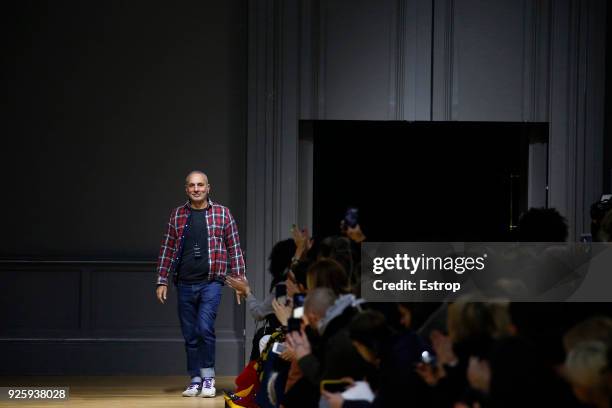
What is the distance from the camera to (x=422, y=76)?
8.07 meters

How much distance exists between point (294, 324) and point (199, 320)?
9.99 ft

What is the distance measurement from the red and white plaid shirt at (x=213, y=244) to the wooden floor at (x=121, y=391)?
76 centimetres

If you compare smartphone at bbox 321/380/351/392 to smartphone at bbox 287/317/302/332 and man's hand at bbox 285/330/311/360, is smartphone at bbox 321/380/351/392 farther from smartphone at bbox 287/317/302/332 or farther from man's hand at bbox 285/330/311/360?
smartphone at bbox 287/317/302/332

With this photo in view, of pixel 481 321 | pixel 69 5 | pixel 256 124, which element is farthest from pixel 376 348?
pixel 69 5

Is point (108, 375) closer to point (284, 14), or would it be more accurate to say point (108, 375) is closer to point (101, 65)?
point (101, 65)

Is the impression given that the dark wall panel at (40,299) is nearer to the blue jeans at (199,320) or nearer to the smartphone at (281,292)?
the blue jeans at (199,320)

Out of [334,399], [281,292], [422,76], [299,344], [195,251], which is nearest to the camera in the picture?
[334,399]

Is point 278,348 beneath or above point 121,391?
above

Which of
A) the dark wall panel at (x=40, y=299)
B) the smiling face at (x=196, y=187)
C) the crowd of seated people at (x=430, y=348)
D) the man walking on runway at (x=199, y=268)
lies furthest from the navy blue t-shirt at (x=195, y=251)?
the crowd of seated people at (x=430, y=348)

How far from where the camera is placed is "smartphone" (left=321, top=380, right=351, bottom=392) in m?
3.51

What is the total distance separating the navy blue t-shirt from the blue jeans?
61mm

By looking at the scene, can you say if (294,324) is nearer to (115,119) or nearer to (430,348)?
(430,348)

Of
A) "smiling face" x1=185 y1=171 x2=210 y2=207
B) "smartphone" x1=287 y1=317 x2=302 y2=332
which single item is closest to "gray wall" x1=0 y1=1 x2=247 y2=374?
"smiling face" x1=185 y1=171 x2=210 y2=207

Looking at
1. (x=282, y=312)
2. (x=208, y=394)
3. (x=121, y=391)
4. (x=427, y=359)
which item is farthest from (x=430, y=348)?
(x=121, y=391)
